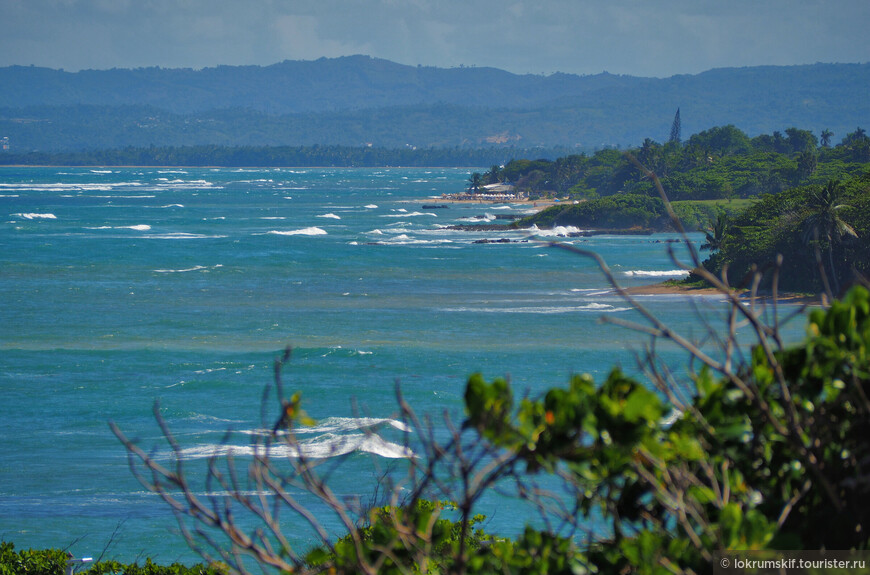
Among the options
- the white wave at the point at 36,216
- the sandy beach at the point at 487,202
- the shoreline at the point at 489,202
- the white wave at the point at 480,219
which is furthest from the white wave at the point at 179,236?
the shoreline at the point at 489,202

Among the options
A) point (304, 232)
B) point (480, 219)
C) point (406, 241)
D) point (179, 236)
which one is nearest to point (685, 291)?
point (406, 241)

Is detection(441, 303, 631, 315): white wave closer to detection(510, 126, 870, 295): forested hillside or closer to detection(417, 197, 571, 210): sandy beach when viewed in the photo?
detection(510, 126, 870, 295): forested hillside

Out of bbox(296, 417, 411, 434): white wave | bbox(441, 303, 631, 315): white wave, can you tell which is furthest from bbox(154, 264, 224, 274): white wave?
bbox(296, 417, 411, 434): white wave

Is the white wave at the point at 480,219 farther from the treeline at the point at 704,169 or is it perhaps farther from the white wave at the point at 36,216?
the white wave at the point at 36,216

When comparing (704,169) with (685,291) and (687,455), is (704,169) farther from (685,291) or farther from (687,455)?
(687,455)

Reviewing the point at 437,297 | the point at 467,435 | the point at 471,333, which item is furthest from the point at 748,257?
the point at 467,435

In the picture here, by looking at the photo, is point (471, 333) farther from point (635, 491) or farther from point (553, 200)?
point (553, 200)
